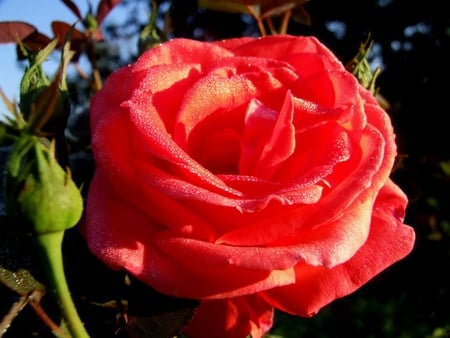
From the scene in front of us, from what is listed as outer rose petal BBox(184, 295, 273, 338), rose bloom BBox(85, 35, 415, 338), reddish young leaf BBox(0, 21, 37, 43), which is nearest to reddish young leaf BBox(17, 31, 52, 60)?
reddish young leaf BBox(0, 21, 37, 43)

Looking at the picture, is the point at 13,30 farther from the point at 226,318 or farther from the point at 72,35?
the point at 226,318

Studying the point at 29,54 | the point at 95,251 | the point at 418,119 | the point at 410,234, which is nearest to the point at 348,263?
the point at 410,234

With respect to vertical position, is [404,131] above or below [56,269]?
below

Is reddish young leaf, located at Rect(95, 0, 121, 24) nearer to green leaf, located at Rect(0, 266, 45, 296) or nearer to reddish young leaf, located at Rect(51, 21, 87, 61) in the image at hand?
reddish young leaf, located at Rect(51, 21, 87, 61)

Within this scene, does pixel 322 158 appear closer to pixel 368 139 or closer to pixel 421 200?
pixel 368 139

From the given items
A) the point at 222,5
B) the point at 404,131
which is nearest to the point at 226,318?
the point at 222,5

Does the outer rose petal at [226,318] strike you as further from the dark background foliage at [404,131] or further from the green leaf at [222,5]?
the green leaf at [222,5]
